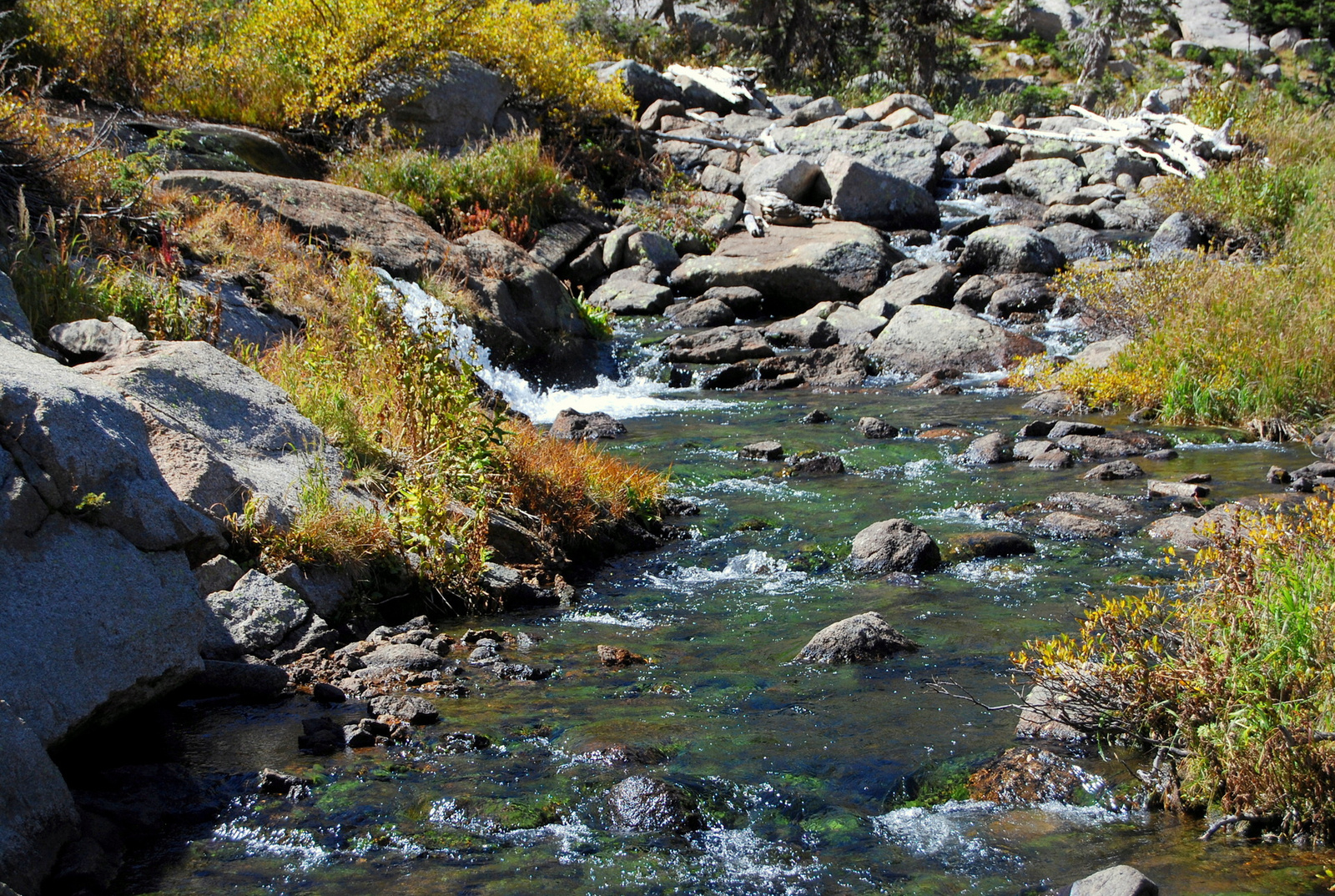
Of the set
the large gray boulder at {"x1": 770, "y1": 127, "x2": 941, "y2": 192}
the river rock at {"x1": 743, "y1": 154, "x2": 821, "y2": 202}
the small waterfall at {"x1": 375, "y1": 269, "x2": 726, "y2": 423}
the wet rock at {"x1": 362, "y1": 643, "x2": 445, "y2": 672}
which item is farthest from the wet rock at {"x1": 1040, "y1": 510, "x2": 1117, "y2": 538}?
the large gray boulder at {"x1": 770, "y1": 127, "x2": 941, "y2": 192}

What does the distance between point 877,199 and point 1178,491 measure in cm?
1315

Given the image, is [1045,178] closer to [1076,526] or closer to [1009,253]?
[1009,253]

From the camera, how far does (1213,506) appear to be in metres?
8.29

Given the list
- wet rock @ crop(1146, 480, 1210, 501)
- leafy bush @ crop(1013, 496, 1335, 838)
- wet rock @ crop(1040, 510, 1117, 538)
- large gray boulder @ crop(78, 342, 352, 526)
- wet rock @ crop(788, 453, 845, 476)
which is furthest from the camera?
wet rock @ crop(788, 453, 845, 476)

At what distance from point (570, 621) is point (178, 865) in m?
3.15

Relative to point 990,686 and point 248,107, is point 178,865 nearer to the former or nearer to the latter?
point 990,686

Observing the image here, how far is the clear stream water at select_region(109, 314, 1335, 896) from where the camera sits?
3.77 meters

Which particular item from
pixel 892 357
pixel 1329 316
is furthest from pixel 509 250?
pixel 1329 316

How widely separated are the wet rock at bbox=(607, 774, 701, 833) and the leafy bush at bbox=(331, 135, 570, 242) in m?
12.8

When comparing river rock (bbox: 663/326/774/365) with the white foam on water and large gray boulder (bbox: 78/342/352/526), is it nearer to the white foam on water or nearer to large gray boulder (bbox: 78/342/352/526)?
the white foam on water

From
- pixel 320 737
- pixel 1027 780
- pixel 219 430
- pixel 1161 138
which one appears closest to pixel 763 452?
pixel 219 430

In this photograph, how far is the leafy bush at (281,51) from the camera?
52.1 feet

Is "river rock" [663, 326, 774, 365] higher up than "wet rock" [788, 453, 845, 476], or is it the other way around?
"wet rock" [788, 453, 845, 476]

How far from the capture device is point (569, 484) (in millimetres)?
8195
